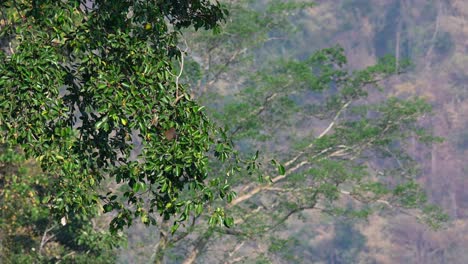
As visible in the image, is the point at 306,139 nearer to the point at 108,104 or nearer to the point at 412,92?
the point at 108,104

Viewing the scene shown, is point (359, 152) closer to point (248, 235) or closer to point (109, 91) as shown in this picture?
point (248, 235)

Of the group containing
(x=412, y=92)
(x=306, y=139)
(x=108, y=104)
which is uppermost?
(x=108, y=104)

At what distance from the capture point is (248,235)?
20.2 meters

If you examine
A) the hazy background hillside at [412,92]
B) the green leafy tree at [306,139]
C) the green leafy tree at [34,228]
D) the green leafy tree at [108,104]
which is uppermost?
the green leafy tree at [108,104]

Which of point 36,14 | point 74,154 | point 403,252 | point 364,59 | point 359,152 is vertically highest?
point 36,14

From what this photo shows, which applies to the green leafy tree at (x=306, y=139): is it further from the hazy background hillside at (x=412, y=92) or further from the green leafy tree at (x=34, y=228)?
the hazy background hillside at (x=412, y=92)

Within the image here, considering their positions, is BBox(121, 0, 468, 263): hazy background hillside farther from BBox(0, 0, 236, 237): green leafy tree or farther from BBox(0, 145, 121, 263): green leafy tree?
BBox(0, 0, 236, 237): green leafy tree

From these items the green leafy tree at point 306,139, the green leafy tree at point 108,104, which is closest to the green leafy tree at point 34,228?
the green leafy tree at point 306,139

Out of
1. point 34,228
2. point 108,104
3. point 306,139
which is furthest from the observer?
point 306,139

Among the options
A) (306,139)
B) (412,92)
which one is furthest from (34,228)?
(412,92)

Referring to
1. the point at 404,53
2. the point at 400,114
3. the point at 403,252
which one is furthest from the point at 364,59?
the point at 400,114

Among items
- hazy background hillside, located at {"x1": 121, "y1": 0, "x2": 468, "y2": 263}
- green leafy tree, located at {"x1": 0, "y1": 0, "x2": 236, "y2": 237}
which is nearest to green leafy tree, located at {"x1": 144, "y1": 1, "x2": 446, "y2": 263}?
green leafy tree, located at {"x1": 0, "y1": 0, "x2": 236, "y2": 237}

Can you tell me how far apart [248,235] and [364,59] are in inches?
1980

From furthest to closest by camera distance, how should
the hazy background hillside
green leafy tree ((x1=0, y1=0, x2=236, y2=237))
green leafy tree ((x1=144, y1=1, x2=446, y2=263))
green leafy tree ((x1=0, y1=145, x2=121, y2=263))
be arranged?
the hazy background hillside
green leafy tree ((x1=144, y1=1, x2=446, y2=263))
green leafy tree ((x1=0, y1=145, x2=121, y2=263))
green leafy tree ((x1=0, y1=0, x2=236, y2=237))
